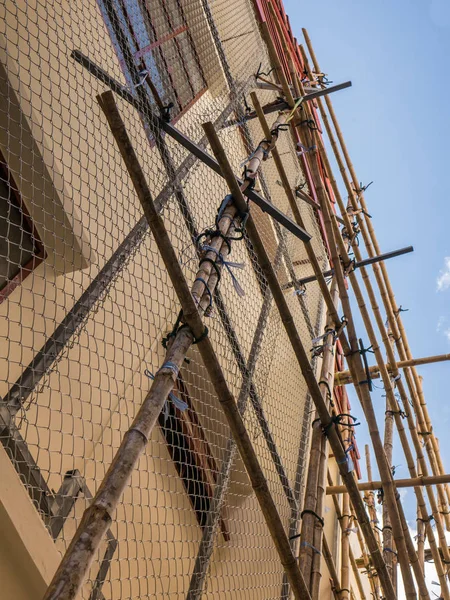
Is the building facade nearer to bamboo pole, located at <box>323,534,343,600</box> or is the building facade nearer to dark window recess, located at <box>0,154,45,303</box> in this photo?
dark window recess, located at <box>0,154,45,303</box>

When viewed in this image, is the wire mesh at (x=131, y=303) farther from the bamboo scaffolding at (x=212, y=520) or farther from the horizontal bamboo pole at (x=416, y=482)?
the horizontal bamboo pole at (x=416, y=482)

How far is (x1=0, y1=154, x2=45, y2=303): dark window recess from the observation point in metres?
2.79

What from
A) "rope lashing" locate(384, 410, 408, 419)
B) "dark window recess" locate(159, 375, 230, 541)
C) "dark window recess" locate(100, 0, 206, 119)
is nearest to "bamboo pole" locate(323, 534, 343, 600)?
"dark window recess" locate(159, 375, 230, 541)

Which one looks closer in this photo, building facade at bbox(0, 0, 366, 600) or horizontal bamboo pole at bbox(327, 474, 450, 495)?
building facade at bbox(0, 0, 366, 600)

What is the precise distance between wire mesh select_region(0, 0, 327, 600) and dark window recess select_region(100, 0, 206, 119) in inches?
0.8

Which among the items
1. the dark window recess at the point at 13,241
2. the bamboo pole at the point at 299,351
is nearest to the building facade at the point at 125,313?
the dark window recess at the point at 13,241

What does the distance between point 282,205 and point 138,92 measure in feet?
10.6

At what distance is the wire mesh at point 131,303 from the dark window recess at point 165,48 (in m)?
0.02

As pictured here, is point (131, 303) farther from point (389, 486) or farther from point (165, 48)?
point (165, 48)

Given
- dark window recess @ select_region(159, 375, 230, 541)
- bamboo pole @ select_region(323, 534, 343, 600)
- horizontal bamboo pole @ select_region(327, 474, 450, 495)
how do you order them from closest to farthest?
bamboo pole @ select_region(323, 534, 343, 600) < horizontal bamboo pole @ select_region(327, 474, 450, 495) < dark window recess @ select_region(159, 375, 230, 541)

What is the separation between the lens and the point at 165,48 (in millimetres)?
4793

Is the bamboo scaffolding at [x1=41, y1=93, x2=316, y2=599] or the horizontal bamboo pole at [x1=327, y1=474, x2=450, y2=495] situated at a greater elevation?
the horizontal bamboo pole at [x1=327, y1=474, x2=450, y2=495]

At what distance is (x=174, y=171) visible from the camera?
322 centimetres

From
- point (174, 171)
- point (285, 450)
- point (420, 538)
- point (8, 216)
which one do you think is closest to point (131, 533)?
point (285, 450)
